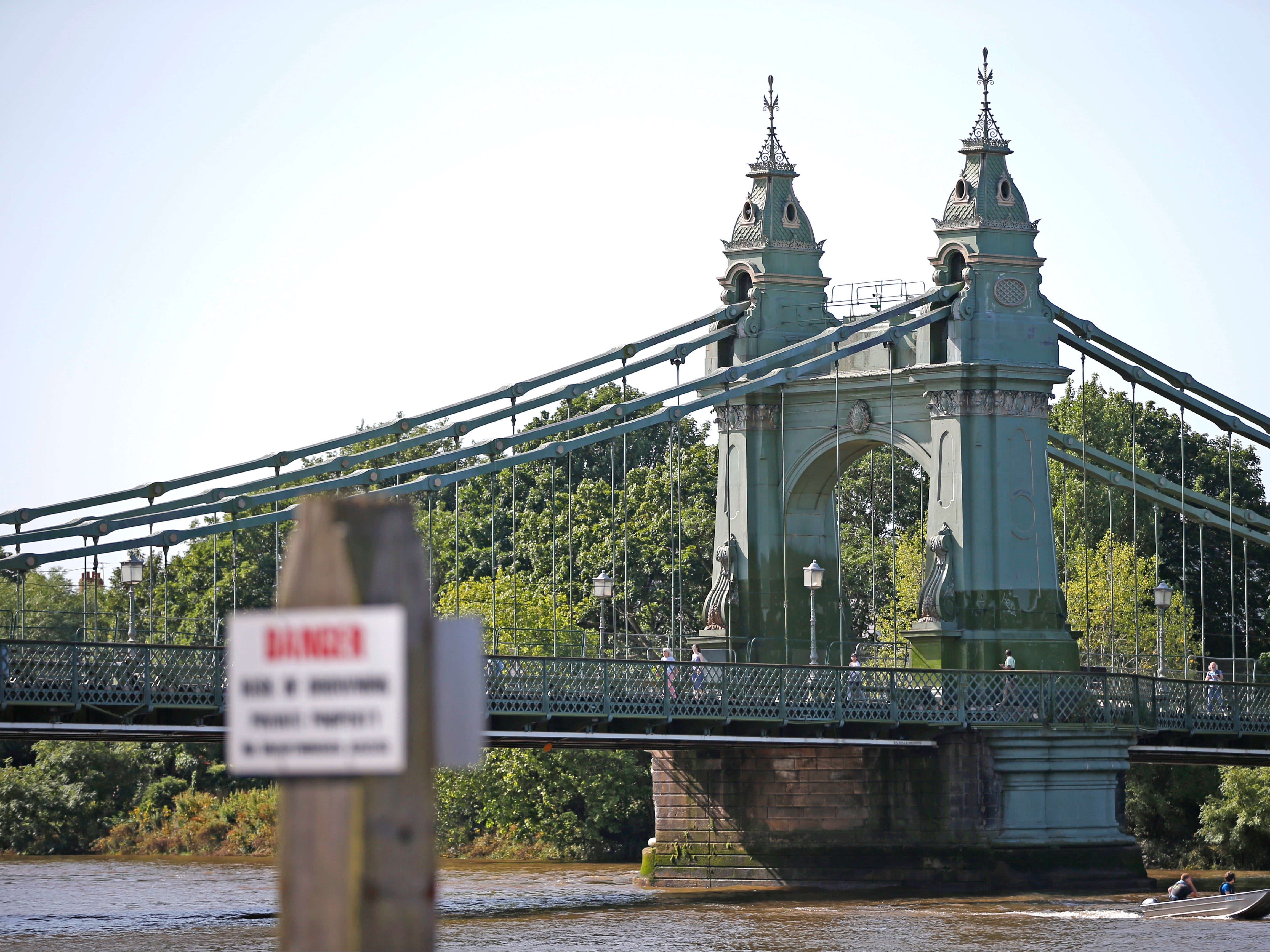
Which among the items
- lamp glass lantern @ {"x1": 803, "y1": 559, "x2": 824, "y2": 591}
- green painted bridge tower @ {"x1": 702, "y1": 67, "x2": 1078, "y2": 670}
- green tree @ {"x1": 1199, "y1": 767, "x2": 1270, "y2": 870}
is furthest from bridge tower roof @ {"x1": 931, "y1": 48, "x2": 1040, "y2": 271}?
green tree @ {"x1": 1199, "y1": 767, "x2": 1270, "y2": 870}

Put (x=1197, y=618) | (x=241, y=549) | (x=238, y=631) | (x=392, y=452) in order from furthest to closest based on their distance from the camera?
(x=241, y=549), (x=1197, y=618), (x=392, y=452), (x=238, y=631)

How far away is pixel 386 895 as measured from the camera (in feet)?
19.4

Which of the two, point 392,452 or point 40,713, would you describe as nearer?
point 40,713

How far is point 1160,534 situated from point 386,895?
5651cm

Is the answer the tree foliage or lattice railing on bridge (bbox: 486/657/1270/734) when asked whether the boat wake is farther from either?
the tree foliage

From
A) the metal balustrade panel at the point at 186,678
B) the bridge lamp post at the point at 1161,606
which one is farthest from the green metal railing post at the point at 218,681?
the bridge lamp post at the point at 1161,606

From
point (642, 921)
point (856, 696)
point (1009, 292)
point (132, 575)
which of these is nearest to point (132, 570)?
point (132, 575)

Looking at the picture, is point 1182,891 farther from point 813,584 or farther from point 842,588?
point 842,588

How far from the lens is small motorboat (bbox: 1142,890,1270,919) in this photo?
3294 cm

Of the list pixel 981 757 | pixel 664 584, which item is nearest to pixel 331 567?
pixel 981 757

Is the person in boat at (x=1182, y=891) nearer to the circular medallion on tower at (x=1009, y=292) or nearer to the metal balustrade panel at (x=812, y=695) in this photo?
the metal balustrade panel at (x=812, y=695)

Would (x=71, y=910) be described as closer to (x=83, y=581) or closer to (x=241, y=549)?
(x=83, y=581)

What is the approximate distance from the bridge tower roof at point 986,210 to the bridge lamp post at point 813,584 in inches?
239

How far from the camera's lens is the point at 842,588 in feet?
144
